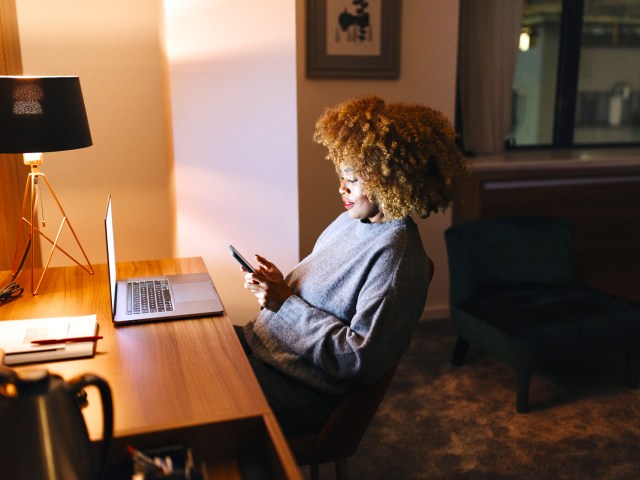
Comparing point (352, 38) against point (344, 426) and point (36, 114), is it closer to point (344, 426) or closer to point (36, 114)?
point (36, 114)

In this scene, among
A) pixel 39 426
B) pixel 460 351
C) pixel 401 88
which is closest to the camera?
pixel 39 426

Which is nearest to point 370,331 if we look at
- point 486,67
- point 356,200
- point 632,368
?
point 356,200

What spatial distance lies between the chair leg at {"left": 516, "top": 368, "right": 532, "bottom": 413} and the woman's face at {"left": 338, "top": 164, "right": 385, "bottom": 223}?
46.6 inches

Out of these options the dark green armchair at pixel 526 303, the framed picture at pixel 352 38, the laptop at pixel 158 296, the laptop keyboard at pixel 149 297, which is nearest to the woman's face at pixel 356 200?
the laptop at pixel 158 296

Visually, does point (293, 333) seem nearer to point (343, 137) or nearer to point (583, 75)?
point (343, 137)

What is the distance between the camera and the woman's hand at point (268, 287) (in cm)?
167

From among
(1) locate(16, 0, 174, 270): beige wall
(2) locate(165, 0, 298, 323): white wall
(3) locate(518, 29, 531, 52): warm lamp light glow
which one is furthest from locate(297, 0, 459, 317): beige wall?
(3) locate(518, 29, 531, 52): warm lamp light glow

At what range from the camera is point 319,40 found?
305cm

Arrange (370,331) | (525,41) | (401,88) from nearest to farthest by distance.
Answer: (370,331), (401,88), (525,41)

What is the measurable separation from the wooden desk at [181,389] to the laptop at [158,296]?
0.11 ft

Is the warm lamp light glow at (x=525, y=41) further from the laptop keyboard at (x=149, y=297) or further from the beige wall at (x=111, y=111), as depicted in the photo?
the laptop keyboard at (x=149, y=297)

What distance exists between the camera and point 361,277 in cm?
157

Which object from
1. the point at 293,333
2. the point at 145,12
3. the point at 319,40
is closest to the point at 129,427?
the point at 293,333

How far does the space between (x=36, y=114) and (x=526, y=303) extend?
78.2 inches
